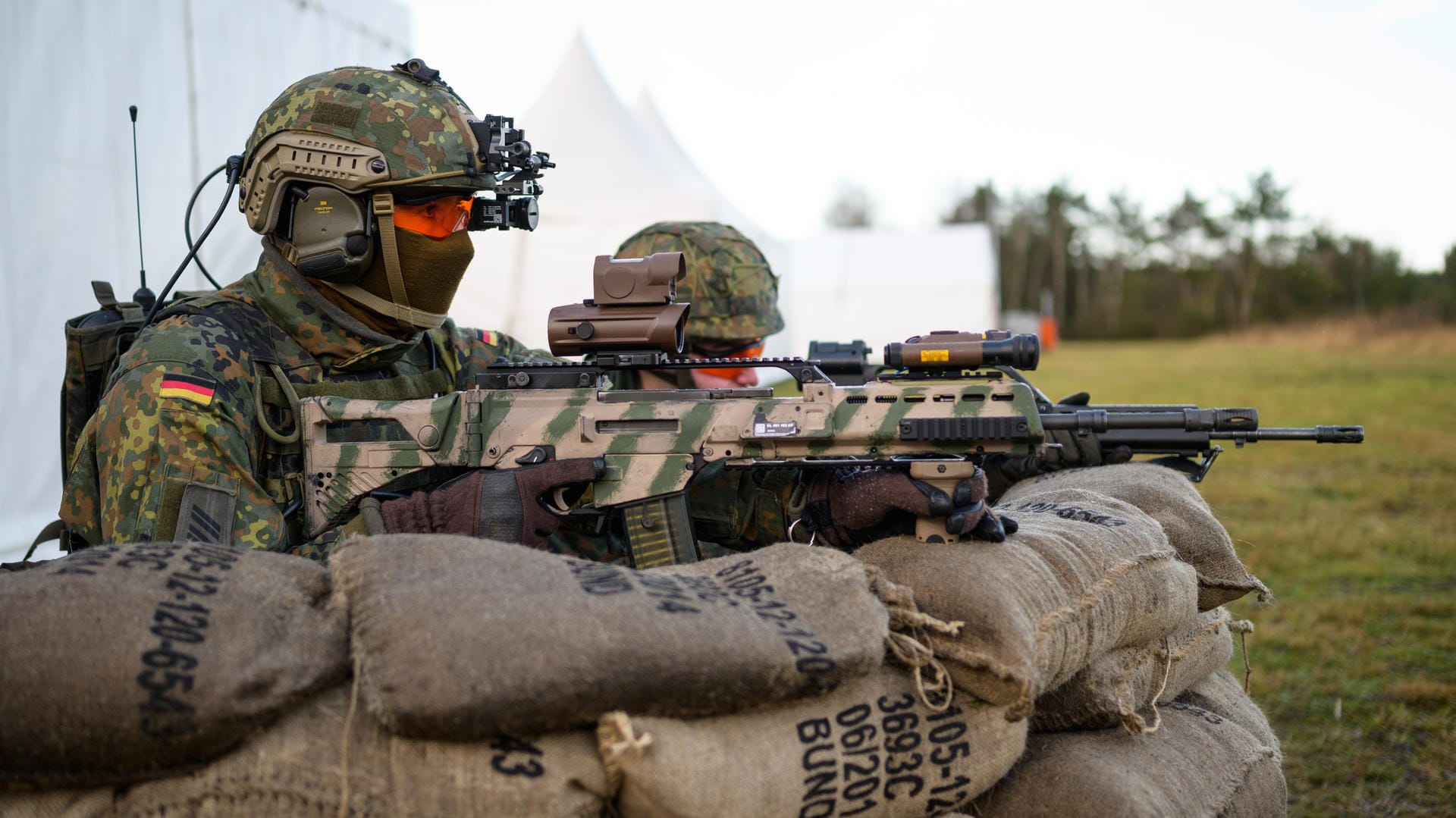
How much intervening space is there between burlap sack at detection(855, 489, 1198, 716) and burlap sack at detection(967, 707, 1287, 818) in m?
0.20

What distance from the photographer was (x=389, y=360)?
3.11 meters

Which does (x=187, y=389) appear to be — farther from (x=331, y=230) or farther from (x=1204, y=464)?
(x=1204, y=464)

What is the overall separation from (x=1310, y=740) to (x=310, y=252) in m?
3.93

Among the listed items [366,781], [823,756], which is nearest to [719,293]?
[823,756]

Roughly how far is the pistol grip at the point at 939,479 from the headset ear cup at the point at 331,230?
1535mm

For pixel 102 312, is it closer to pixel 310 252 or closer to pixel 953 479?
pixel 310 252

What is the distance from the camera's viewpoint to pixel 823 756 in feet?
6.39

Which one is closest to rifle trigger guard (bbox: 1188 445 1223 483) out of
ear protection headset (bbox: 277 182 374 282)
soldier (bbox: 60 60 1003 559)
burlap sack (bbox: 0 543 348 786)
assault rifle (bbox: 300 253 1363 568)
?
assault rifle (bbox: 300 253 1363 568)

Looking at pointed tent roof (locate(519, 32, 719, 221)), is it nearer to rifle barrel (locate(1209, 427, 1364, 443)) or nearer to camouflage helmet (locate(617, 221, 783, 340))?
camouflage helmet (locate(617, 221, 783, 340))

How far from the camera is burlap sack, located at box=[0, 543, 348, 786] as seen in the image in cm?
157

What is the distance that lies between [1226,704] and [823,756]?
1.78 meters

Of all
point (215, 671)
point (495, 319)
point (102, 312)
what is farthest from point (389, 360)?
point (495, 319)

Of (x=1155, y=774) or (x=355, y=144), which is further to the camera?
(x=355, y=144)

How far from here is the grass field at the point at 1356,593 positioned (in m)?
3.82
